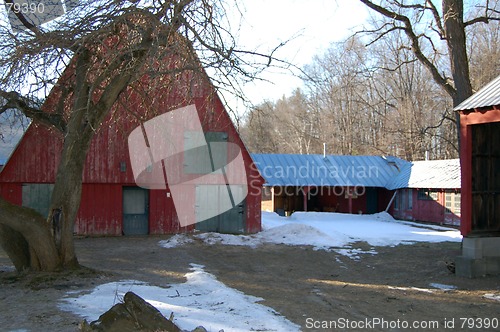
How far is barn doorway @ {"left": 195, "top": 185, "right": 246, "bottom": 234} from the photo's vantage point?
21.8m

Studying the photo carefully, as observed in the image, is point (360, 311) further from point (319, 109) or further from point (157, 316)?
point (319, 109)

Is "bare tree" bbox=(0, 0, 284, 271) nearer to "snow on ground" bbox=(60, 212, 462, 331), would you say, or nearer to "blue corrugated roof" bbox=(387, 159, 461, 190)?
"snow on ground" bbox=(60, 212, 462, 331)

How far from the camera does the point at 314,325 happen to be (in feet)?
23.7

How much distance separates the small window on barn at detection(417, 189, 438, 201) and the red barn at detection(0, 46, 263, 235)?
1191 cm

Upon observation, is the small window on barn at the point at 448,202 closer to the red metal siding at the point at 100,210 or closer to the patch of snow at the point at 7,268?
the red metal siding at the point at 100,210

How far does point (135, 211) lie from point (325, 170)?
1496 cm

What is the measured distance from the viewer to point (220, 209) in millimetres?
22000

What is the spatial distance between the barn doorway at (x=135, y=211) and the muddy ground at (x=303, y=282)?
323cm

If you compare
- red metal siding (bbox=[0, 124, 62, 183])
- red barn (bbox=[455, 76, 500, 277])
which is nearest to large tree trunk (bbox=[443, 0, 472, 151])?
red barn (bbox=[455, 76, 500, 277])

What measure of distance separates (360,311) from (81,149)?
6431 millimetres

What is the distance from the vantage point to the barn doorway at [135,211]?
21.3 m

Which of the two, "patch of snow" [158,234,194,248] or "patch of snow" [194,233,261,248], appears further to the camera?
"patch of snow" [194,233,261,248]

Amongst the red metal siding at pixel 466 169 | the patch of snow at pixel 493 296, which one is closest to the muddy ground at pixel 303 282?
the patch of snow at pixel 493 296

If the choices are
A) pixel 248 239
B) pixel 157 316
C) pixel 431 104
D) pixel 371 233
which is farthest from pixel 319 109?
pixel 157 316
